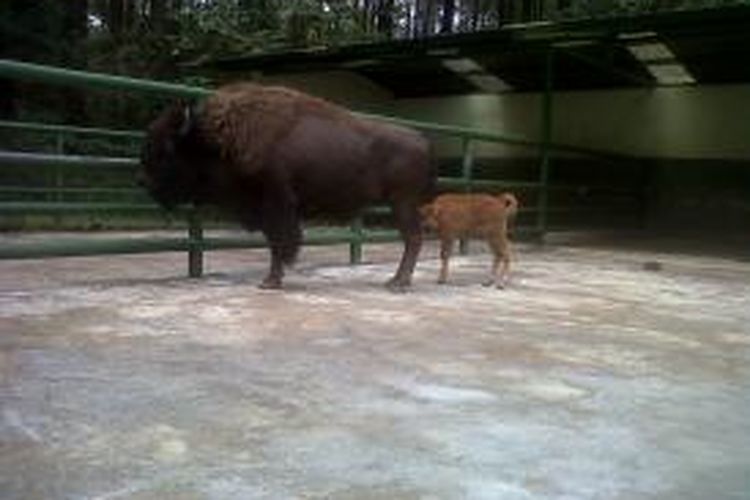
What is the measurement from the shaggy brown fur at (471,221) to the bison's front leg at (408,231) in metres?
0.09

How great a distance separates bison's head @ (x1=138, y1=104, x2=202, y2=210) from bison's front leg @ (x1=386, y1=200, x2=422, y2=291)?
1.40 meters

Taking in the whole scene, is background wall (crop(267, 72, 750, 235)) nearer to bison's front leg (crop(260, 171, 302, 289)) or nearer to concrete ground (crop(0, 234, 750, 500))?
bison's front leg (crop(260, 171, 302, 289))

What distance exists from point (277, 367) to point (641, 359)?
157cm

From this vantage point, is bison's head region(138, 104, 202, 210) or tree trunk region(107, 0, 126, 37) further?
tree trunk region(107, 0, 126, 37)

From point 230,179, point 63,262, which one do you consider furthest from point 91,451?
point 63,262

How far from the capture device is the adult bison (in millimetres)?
7043

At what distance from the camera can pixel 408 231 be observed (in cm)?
789

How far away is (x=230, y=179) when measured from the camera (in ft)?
23.4

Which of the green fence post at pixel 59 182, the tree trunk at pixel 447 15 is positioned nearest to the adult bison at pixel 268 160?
the green fence post at pixel 59 182

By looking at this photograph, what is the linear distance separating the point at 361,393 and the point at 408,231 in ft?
12.5

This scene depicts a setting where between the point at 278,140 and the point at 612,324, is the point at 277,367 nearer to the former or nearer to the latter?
Answer: the point at 612,324

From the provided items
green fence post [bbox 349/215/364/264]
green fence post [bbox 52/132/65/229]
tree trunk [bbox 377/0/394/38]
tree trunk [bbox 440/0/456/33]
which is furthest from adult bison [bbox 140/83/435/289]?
tree trunk [bbox 440/0/456/33]

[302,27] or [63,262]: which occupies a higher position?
[302,27]

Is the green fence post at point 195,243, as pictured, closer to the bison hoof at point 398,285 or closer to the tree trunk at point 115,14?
the bison hoof at point 398,285
